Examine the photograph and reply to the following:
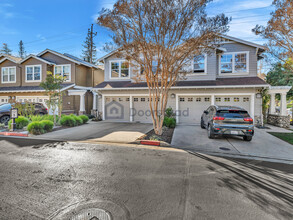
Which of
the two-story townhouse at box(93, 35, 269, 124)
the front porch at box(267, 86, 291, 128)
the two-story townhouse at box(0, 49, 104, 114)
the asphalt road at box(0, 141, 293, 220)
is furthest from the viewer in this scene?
the two-story townhouse at box(0, 49, 104, 114)

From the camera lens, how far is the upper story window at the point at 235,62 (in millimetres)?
12659

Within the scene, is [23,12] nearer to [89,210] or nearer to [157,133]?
[157,133]

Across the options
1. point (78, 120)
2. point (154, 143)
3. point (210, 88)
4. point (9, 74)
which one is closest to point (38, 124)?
point (78, 120)

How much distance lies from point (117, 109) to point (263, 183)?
40.5 feet

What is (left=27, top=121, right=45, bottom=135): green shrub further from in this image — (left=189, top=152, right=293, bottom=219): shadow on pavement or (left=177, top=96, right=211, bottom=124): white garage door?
(left=177, top=96, right=211, bottom=124): white garage door

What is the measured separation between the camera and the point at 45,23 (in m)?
15.7

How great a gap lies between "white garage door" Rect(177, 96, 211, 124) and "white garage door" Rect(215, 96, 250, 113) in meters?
0.85

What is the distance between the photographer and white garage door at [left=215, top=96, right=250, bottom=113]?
11.9 meters

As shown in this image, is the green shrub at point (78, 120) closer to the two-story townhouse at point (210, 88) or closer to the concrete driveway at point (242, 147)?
the two-story townhouse at point (210, 88)

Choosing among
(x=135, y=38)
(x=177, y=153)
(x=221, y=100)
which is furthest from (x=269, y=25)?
(x=177, y=153)

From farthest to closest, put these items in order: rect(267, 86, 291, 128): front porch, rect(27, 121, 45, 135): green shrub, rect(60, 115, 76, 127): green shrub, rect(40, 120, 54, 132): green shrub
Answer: rect(267, 86, 291, 128): front porch → rect(60, 115, 76, 127): green shrub → rect(40, 120, 54, 132): green shrub → rect(27, 121, 45, 135): green shrub

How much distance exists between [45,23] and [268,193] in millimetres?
20950

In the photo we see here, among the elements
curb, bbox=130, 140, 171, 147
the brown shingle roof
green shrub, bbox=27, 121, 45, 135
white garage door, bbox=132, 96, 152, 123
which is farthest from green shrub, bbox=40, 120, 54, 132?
white garage door, bbox=132, 96, 152, 123

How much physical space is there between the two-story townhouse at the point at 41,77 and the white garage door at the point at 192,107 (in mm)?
9992
